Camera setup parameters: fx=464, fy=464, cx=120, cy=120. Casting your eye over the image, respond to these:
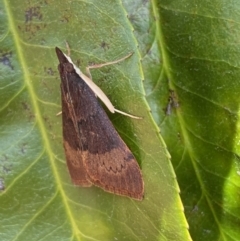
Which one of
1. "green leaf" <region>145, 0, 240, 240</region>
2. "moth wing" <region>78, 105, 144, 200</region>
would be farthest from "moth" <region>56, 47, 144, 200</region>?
"green leaf" <region>145, 0, 240, 240</region>

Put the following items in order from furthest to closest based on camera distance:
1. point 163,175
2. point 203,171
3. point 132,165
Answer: point 203,171 < point 132,165 < point 163,175

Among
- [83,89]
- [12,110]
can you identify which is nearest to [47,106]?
[12,110]

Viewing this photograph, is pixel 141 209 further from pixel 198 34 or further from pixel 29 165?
pixel 198 34

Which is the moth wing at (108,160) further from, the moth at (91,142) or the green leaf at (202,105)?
the green leaf at (202,105)

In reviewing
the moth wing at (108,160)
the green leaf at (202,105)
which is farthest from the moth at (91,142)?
the green leaf at (202,105)

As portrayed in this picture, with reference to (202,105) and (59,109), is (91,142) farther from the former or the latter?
(202,105)

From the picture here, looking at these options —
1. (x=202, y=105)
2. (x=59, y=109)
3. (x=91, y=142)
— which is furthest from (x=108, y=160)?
(x=202, y=105)
